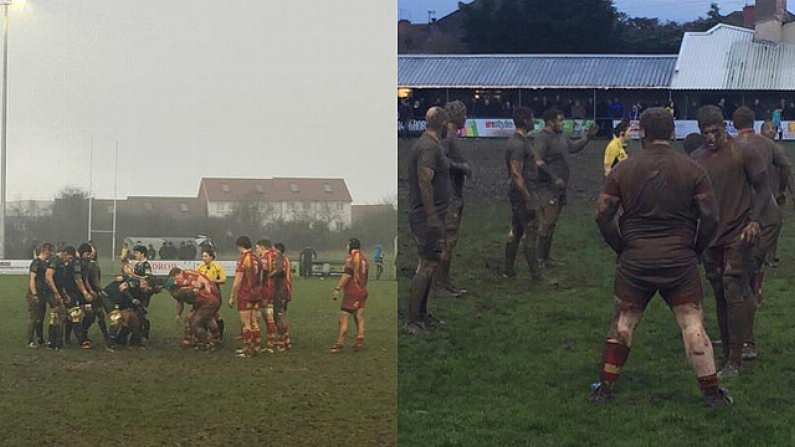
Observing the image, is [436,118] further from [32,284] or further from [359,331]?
[32,284]

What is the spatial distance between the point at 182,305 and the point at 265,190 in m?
0.38

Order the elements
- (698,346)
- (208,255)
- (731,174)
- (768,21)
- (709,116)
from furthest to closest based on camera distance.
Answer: (731,174), (709,116), (768,21), (698,346), (208,255)

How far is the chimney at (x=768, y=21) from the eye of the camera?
379 centimetres

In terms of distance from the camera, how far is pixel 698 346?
3654mm

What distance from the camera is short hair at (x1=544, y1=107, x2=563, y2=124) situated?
425cm

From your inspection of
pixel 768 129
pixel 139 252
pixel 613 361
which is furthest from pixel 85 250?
pixel 768 129

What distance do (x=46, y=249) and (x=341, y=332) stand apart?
819 millimetres

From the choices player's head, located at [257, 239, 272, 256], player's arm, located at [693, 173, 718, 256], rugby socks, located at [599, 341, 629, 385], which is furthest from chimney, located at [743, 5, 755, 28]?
player's head, located at [257, 239, 272, 256]

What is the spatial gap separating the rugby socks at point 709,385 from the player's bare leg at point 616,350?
28cm

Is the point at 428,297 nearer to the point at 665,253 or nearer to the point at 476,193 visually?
the point at 476,193

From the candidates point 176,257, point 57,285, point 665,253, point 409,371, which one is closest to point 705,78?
point 665,253

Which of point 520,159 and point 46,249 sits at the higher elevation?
point 520,159

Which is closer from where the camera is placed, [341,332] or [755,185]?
[341,332]

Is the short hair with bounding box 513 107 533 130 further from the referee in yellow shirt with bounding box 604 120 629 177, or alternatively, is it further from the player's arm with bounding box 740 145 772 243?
the player's arm with bounding box 740 145 772 243
